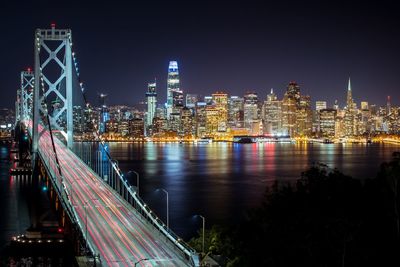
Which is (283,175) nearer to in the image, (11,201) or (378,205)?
(11,201)

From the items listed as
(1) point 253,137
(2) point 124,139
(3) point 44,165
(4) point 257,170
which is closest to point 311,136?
(1) point 253,137

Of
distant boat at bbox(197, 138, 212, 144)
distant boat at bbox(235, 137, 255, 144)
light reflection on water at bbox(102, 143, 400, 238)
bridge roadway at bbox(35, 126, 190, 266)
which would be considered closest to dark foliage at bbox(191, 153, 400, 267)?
bridge roadway at bbox(35, 126, 190, 266)

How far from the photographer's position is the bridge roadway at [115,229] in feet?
46.6

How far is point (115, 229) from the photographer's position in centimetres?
1697

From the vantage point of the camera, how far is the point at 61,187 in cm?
1919

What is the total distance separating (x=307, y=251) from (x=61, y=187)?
883cm

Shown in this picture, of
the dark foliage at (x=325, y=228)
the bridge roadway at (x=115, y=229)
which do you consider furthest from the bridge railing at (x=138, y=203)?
the dark foliage at (x=325, y=228)

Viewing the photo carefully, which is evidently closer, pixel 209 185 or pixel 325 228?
pixel 325 228

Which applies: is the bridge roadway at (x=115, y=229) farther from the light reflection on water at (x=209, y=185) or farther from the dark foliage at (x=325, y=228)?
the light reflection on water at (x=209, y=185)

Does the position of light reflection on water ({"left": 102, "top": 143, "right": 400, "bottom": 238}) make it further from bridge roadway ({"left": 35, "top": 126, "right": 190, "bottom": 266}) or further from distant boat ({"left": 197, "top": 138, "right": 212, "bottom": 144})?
distant boat ({"left": 197, "top": 138, "right": 212, "bottom": 144})

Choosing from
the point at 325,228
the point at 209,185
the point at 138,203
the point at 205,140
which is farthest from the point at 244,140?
the point at 325,228

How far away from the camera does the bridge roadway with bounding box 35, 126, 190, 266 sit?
1422 centimetres

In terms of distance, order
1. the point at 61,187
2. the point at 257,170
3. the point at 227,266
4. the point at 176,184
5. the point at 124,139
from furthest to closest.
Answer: the point at 124,139
the point at 257,170
the point at 176,184
the point at 61,187
the point at 227,266

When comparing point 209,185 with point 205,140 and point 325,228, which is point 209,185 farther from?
point 205,140
